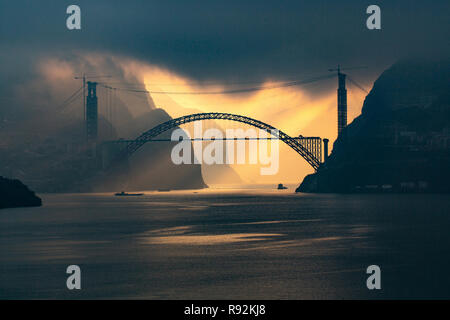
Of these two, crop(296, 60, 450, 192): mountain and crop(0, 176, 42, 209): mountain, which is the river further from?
crop(296, 60, 450, 192): mountain

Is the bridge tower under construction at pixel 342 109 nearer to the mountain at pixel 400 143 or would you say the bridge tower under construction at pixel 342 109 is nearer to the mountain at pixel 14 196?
the mountain at pixel 400 143

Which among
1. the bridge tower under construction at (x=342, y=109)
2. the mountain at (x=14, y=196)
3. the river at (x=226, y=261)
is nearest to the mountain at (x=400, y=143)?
the bridge tower under construction at (x=342, y=109)

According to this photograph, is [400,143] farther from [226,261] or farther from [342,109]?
[226,261]

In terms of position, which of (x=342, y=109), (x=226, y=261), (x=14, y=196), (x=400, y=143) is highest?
(x=342, y=109)

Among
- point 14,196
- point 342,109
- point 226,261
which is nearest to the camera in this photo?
A: point 226,261

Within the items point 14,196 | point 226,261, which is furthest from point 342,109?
point 226,261
